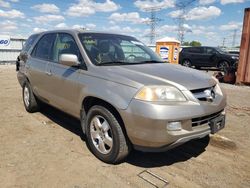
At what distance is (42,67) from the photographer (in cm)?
476

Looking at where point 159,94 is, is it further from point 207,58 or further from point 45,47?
point 207,58

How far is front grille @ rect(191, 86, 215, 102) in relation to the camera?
10.2 feet

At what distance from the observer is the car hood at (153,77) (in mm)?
3023

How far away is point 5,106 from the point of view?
636cm

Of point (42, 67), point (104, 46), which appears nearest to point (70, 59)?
point (104, 46)

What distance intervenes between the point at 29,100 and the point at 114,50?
261 centimetres

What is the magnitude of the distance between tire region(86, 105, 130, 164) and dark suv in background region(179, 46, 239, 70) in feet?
48.9

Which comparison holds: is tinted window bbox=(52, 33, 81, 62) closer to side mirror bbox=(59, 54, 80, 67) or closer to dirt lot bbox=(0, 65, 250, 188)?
side mirror bbox=(59, 54, 80, 67)

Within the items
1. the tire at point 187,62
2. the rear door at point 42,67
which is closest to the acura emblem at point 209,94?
the rear door at point 42,67

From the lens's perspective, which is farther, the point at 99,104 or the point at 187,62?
the point at 187,62

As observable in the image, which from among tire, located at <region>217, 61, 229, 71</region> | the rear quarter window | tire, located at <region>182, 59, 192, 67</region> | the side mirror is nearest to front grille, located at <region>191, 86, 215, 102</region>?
the side mirror

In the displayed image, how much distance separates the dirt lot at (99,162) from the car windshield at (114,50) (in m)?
1.41

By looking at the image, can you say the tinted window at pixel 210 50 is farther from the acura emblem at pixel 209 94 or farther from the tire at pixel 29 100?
the acura emblem at pixel 209 94

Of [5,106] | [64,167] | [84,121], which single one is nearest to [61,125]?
[84,121]
